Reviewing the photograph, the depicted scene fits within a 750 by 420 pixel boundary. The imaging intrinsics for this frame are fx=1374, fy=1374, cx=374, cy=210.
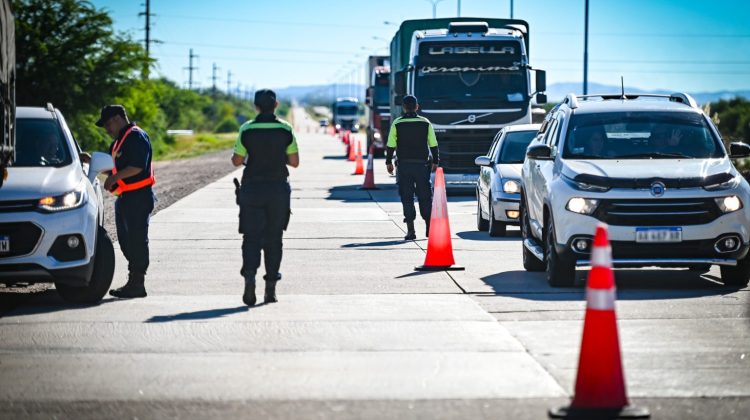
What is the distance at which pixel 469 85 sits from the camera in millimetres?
28656

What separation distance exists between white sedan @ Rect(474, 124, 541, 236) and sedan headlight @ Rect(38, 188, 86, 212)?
7443mm

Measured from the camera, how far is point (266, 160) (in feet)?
38.5

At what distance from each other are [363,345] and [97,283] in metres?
3.35

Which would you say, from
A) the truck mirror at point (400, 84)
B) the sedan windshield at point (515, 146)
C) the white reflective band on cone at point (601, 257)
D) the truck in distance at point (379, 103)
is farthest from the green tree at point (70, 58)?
the white reflective band on cone at point (601, 257)

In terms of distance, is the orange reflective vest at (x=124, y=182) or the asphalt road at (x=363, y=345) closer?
the asphalt road at (x=363, y=345)

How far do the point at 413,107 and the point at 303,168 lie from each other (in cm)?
2696

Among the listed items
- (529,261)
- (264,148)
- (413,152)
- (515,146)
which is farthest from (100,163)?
(515,146)

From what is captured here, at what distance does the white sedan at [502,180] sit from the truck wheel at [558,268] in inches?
208

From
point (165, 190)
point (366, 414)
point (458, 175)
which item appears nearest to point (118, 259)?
point (366, 414)

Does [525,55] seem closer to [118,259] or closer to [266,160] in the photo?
[118,259]

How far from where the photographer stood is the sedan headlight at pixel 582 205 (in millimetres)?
12516

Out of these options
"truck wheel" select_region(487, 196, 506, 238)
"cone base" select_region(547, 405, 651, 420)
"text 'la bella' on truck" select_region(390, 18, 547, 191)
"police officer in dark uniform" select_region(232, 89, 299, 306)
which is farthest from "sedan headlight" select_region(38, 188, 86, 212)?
"text 'la bella' on truck" select_region(390, 18, 547, 191)

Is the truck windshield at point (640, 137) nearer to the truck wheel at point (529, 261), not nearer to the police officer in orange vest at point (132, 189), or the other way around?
the truck wheel at point (529, 261)

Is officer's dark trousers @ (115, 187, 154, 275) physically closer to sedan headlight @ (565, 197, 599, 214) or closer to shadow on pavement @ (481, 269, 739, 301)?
shadow on pavement @ (481, 269, 739, 301)
